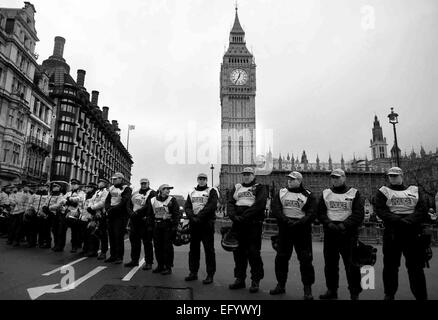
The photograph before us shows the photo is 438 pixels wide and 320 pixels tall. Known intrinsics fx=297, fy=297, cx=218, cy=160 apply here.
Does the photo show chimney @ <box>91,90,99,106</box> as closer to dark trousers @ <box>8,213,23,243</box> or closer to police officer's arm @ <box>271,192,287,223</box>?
dark trousers @ <box>8,213,23,243</box>

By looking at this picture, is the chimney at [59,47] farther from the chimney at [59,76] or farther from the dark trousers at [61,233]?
the dark trousers at [61,233]

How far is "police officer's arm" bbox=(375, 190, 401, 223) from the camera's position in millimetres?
4781

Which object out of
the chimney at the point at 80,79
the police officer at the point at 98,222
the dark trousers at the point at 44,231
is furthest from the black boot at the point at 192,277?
the chimney at the point at 80,79

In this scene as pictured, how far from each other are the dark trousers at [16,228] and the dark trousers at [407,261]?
11.2 m

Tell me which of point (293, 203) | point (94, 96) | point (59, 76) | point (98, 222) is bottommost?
point (98, 222)

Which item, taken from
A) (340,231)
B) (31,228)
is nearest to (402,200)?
(340,231)

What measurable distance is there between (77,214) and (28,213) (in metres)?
2.16

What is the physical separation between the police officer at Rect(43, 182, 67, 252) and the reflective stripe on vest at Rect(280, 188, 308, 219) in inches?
278

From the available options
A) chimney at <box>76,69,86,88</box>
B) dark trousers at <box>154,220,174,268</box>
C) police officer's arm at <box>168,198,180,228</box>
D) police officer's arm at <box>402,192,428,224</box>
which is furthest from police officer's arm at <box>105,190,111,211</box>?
chimney at <box>76,69,86,88</box>

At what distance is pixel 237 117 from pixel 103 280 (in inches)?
3991

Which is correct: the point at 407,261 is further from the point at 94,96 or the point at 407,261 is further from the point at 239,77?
the point at 239,77

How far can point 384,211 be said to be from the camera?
16.4 feet

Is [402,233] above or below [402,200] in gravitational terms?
below

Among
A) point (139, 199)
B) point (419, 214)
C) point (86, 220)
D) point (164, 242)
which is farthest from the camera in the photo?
point (86, 220)
